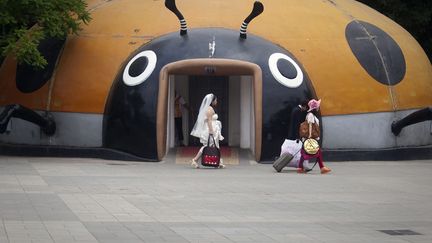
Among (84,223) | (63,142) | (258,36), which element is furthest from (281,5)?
(84,223)

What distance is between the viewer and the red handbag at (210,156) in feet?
67.5

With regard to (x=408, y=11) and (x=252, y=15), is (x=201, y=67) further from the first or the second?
(x=408, y=11)

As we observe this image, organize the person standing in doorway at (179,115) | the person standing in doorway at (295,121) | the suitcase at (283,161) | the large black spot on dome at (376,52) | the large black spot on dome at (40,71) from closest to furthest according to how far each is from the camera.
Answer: the suitcase at (283,161)
the person standing in doorway at (295,121)
the large black spot on dome at (40,71)
the large black spot on dome at (376,52)
the person standing in doorway at (179,115)

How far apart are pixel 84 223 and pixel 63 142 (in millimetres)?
12809

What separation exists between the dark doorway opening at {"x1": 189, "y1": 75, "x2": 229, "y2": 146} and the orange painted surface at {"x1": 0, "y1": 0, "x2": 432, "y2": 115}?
2.28 m

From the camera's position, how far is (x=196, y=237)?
10.5 m

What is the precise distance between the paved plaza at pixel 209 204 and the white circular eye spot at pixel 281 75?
271 centimetres

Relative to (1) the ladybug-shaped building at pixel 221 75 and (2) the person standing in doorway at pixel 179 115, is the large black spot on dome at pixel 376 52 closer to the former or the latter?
(1) the ladybug-shaped building at pixel 221 75

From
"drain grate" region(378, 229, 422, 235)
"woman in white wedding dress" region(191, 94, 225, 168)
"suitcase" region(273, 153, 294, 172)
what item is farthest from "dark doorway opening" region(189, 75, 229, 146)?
"drain grate" region(378, 229, 422, 235)

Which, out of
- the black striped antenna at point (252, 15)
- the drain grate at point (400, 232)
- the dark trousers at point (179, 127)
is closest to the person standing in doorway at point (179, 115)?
the dark trousers at point (179, 127)

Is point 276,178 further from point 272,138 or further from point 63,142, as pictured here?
point 63,142

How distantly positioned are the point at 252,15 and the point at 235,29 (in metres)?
1.28

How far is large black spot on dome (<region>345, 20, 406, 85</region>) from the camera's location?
79.8ft

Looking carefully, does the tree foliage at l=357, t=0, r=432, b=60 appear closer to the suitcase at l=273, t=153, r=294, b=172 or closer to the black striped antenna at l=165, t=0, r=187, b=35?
the black striped antenna at l=165, t=0, r=187, b=35
